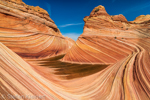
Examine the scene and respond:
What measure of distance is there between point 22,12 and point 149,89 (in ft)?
32.2

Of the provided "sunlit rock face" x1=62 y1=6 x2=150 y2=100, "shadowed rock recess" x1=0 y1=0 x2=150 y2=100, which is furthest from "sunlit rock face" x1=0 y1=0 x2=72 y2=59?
"sunlit rock face" x1=62 y1=6 x2=150 y2=100

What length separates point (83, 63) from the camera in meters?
4.50

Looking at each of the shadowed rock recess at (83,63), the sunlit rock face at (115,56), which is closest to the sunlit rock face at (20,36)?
the shadowed rock recess at (83,63)

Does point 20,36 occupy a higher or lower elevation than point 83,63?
higher

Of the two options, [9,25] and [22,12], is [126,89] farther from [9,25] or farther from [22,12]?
[22,12]

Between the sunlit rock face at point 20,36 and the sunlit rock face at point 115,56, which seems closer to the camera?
the sunlit rock face at point 115,56

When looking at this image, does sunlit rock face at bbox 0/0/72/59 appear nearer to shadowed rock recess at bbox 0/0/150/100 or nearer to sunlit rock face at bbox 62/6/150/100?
shadowed rock recess at bbox 0/0/150/100

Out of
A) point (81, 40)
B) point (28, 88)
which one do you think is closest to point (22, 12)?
point (81, 40)

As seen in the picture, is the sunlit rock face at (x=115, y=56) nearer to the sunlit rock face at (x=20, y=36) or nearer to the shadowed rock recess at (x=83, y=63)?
the shadowed rock recess at (x=83, y=63)

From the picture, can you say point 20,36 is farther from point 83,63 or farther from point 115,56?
point 115,56

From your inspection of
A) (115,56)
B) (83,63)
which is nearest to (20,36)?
(83,63)

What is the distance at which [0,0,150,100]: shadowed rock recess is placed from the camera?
1.53 m

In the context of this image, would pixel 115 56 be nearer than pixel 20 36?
Yes

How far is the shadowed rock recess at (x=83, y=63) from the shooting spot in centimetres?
153
